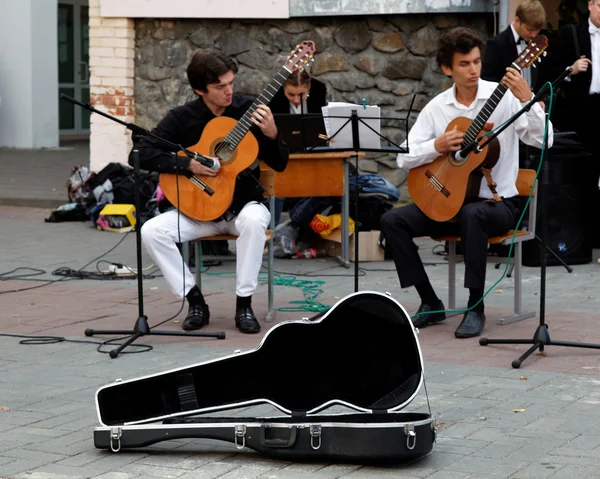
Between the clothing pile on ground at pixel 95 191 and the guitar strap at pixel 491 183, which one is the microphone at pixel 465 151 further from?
the clothing pile on ground at pixel 95 191

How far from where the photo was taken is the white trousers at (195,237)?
6.20 meters

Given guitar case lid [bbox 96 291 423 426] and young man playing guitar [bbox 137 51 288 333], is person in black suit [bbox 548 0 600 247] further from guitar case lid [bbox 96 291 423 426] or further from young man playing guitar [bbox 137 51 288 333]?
guitar case lid [bbox 96 291 423 426]

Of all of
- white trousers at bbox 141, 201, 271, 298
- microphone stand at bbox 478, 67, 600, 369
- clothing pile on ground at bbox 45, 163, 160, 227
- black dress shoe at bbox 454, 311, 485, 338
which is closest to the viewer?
microphone stand at bbox 478, 67, 600, 369

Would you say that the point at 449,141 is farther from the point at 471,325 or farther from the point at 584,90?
the point at 584,90

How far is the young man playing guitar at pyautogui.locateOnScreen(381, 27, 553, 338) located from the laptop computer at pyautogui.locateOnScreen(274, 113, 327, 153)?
102 cm

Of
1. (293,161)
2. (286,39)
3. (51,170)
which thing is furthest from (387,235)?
(51,170)

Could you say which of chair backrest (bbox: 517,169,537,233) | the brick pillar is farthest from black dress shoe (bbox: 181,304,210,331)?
the brick pillar

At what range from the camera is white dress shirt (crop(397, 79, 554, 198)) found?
609cm

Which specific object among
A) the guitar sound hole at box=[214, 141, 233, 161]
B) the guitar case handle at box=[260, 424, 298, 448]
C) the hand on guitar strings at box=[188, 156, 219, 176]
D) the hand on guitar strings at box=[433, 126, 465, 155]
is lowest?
the guitar case handle at box=[260, 424, 298, 448]

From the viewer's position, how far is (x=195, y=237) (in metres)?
6.31

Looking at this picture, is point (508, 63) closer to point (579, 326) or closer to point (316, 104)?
point (316, 104)

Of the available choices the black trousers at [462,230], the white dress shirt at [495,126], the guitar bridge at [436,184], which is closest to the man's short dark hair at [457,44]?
the white dress shirt at [495,126]

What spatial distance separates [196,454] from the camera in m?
4.06

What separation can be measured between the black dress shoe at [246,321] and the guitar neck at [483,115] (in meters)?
1.46
